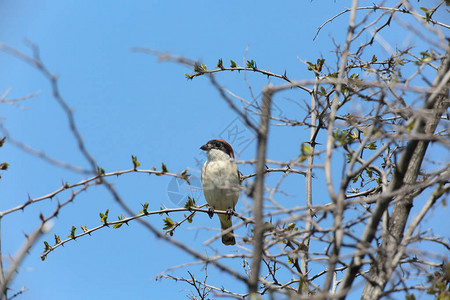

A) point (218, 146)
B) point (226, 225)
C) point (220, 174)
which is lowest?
point (226, 225)

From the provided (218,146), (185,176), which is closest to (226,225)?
(218,146)

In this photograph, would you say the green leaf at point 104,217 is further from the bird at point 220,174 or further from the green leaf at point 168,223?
the bird at point 220,174

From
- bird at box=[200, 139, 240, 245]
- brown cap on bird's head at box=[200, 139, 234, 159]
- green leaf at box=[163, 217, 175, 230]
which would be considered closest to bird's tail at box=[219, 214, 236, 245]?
bird at box=[200, 139, 240, 245]

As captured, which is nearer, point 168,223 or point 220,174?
point 168,223

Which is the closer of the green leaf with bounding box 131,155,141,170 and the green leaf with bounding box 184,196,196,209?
the green leaf with bounding box 131,155,141,170

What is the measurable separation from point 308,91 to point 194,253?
3362 millimetres

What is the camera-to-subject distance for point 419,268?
3.22 m

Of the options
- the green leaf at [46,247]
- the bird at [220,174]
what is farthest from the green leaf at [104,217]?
the bird at [220,174]

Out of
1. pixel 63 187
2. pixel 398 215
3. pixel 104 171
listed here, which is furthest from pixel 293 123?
pixel 63 187

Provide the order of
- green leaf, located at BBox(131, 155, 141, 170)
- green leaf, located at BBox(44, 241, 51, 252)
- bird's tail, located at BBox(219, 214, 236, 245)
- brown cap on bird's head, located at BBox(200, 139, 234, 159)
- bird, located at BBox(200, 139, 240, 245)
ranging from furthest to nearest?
bird's tail, located at BBox(219, 214, 236, 245) < brown cap on bird's head, located at BBox(200, 139, 234, 159) < bird, located at BBox(200, 139, 240, 245) < green leaf, located at BBox(44, 241, 51, 252) < green leaf, located at BBox(131, 155, 141, 170)

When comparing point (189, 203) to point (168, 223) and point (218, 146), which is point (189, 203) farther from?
point (218, 146)

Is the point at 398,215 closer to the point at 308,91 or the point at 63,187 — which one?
the point at 308,91

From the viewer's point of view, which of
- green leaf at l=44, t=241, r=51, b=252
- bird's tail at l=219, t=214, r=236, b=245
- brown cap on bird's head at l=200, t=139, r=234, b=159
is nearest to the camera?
green leaf at l=44, t=241, r=51, b=252

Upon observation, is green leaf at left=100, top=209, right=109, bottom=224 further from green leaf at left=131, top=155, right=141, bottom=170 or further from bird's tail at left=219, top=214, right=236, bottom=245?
bird's tail at left=219, top=214, right=236, bottom=245
